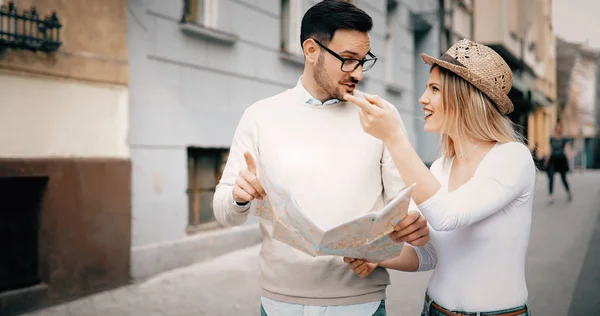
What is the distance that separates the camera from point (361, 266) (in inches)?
73.4

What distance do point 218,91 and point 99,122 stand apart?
1841mm

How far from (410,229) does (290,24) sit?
681cm

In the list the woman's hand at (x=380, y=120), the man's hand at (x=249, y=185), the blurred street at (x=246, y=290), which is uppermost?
the woman's hand at (x=380, y=120)

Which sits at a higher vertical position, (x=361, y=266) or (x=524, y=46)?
(x=524, y=46)

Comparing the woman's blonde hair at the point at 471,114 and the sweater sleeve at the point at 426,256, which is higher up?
the woman's blonde hair at the point at 471,114

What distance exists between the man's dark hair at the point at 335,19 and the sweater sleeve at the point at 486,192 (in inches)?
27.5

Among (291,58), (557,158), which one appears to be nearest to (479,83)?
(291,58)

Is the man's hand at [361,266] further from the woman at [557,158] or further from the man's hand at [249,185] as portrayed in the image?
the woman at [557,158]

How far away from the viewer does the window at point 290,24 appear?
7.98m

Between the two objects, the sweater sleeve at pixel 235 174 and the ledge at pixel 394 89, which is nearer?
the sweater sleeve at pixel 235 174

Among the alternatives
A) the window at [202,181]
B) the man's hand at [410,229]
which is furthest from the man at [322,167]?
the window at [202,181]

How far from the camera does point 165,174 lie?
587 centimetres

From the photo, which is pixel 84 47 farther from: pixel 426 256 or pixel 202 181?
pixel 426 256

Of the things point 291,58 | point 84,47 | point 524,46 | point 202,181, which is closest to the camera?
point 84,47
